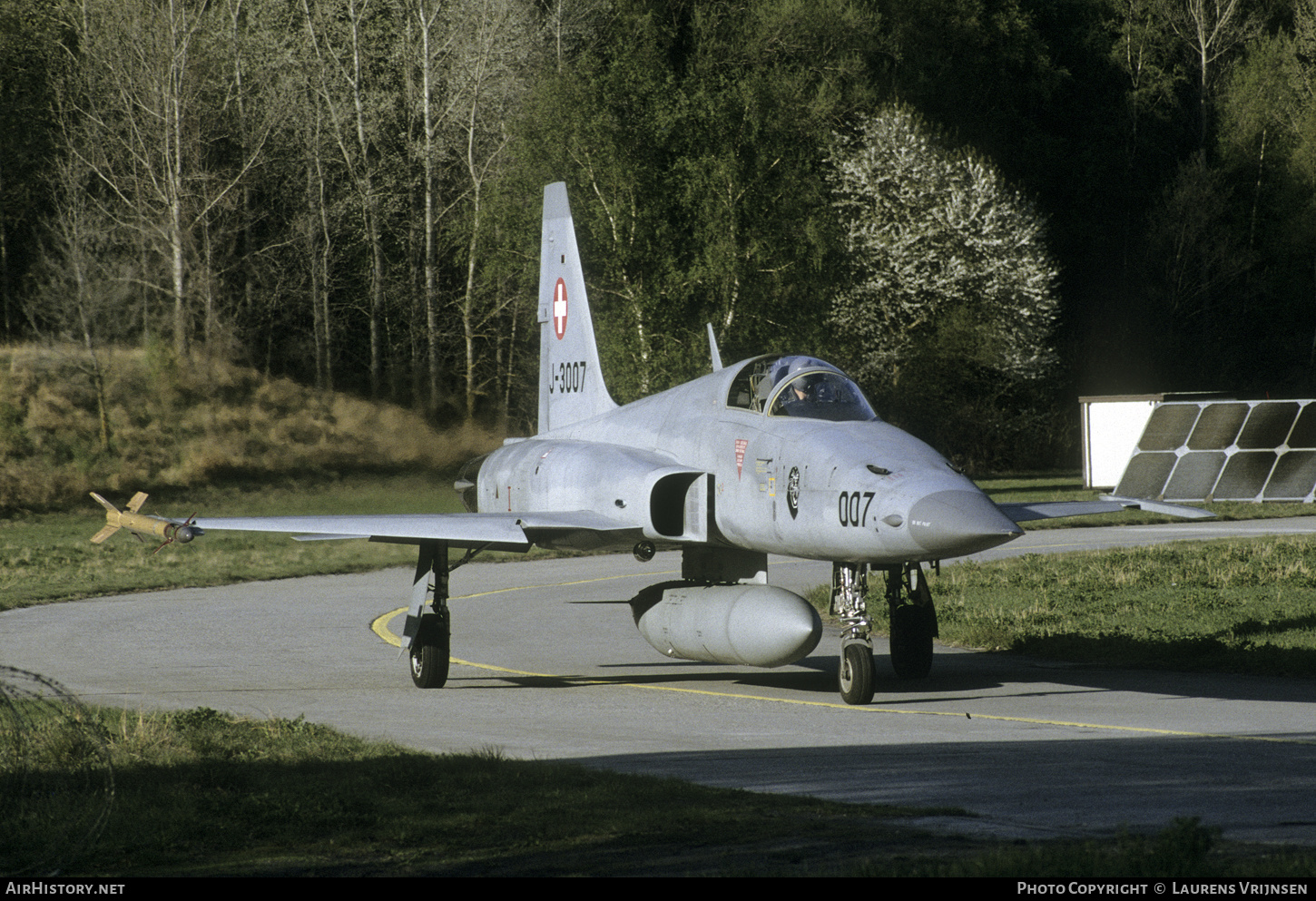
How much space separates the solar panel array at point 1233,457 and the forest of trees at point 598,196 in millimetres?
14450

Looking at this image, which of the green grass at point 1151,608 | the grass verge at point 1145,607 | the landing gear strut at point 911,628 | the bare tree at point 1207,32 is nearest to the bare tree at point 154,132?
the grass verge at point 1145,607

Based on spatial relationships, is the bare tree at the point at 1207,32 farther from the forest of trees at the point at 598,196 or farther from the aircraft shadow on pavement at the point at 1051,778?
the aircraft shadow on pavement at the point at 1051,778

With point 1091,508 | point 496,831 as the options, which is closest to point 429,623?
point 1091,508

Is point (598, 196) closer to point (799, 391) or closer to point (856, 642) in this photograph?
point (799, 391)

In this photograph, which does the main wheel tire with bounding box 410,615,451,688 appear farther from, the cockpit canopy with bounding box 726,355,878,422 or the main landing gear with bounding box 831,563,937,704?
the main landing gear with bounding box 831,563,937,704

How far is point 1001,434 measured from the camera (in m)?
59.5

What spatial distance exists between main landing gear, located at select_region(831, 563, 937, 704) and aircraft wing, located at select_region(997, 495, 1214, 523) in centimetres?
125

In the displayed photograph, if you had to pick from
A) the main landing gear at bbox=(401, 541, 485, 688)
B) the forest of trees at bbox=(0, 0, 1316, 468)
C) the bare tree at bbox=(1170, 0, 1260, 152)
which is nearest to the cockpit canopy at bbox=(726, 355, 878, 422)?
the main landing gear at bbox=(401, 541, 485, 688)

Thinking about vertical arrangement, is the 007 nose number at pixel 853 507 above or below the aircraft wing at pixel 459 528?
above

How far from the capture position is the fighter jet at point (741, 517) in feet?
38.2

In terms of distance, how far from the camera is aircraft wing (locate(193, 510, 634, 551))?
45.8 ft

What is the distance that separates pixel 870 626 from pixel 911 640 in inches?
76.9

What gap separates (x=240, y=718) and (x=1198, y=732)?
7.69m

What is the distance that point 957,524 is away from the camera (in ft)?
35.4
